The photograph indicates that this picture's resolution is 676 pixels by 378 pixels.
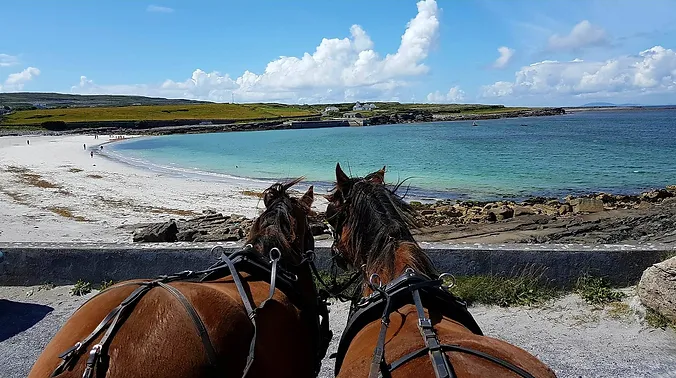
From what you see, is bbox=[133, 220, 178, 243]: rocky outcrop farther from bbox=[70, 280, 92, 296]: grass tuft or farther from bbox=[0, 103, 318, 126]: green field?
bbox=[0, 103, 318, 126]: green field

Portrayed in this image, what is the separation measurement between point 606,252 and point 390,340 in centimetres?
468

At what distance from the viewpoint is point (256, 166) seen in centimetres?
3769

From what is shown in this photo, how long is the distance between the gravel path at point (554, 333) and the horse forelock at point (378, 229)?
1787 millimetres

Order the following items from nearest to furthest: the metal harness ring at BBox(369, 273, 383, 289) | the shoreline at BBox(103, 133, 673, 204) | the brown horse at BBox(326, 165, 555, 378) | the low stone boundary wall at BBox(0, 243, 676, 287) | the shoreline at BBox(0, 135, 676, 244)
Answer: the brown horse at BBox(326, 165, 555, 378) < the metal harness ring at BBox(369, 273, 383, 289) < the low stone boundary wall at BBox(0, 243, 676, 287) < the shoreline at BBox(0, 135, 676, 244) < the shoreline at BBox(103, 133, 673, 204)

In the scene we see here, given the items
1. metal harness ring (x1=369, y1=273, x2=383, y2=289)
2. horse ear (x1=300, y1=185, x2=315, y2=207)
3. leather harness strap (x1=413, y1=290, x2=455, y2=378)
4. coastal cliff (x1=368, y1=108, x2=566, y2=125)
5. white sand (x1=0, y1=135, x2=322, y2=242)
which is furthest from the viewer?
coastal cliff (x1=368, y1=108, x2=566, y2=125)

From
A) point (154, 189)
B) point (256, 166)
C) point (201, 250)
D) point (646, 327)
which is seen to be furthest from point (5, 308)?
point (256, 166)

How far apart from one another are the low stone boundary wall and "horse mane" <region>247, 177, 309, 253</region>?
2369mm

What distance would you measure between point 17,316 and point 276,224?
12.4 feet

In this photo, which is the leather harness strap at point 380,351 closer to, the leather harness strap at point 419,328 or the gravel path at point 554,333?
the leather harness strap at point 419,328

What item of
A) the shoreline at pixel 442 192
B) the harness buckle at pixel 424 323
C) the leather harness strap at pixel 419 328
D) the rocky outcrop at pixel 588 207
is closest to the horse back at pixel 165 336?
the leather harness strap at pixel 419 328

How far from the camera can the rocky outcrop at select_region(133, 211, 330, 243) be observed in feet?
30.7

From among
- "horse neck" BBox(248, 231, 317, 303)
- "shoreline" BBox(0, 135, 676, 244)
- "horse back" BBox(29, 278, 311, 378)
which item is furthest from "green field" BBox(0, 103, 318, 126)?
"horse back" BBox(29, 278, 311, 378)

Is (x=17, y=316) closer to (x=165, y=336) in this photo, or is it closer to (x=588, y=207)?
(x=165, y=336)

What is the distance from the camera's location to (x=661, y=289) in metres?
4.97
